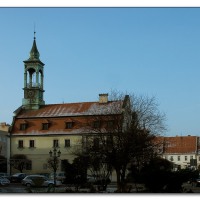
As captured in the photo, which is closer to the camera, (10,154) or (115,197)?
(115,197)

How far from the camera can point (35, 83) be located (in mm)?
42125

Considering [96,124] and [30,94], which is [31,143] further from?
[96,124]

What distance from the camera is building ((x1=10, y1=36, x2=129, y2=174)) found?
42594 millimetres

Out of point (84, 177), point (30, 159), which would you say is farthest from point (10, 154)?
point (84, 177)

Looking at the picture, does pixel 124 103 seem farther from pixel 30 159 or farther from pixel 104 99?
pixel 30 159

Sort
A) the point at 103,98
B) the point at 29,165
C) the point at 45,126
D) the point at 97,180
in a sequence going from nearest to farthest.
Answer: the point at 97,180, the point at 103,98, the point at 29,165, the point at 45,126

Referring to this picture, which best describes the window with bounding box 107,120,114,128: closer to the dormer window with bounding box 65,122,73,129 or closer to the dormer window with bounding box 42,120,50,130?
the dormer window with bounding box 65,122,73,129

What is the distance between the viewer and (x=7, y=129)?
159ft

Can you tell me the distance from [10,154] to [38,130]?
12.0ft

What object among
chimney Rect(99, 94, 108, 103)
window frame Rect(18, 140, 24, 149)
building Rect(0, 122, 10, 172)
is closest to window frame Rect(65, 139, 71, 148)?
window frame Rect(18, 140, 24, 149)

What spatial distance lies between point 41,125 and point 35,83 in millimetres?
5394

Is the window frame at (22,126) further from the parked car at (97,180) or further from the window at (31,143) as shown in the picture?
the parked car at (97,180)

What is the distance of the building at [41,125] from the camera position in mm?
42594

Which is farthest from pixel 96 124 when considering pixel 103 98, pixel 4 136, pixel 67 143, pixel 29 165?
pixel 4 136
